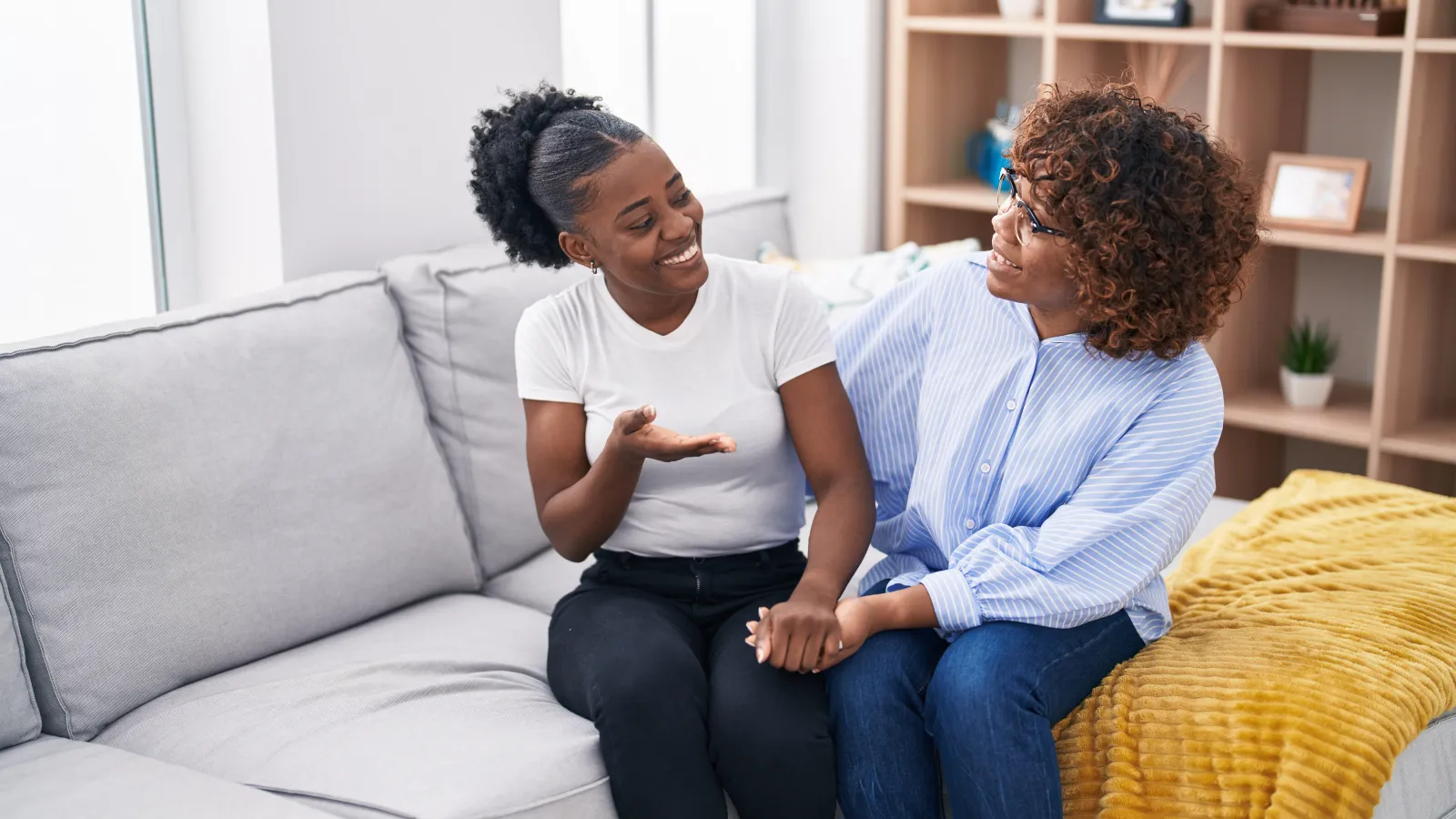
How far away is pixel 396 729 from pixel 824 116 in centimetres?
217

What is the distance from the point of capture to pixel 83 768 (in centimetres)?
154

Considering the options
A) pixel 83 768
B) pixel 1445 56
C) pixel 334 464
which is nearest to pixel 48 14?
pixel 334 464

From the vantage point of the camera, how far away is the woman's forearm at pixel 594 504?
1.60 metres

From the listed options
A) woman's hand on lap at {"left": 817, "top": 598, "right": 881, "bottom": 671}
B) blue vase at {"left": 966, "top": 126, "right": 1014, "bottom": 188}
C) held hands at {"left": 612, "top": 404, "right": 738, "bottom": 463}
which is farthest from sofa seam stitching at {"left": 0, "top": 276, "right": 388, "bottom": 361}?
blue vase at {"left": 966, "top": 126, "right": 1014, "bottom": 188}

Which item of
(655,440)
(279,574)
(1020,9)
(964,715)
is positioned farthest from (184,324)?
(1020,9)

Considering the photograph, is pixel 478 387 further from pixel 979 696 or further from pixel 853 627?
pixel 979 696

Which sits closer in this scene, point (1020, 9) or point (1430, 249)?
point (1430, 249)

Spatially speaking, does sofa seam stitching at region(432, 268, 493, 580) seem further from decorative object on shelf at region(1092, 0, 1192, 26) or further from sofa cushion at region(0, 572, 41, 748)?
decorative object on shelf at region(1092, 0, 1192, 26)

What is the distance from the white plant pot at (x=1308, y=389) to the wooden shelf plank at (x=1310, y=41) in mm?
650

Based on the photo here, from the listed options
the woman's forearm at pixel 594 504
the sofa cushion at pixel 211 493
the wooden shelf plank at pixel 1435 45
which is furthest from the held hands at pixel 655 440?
the wooden shelf plank at pixel 1435 45

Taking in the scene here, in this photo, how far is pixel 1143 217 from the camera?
155 cm

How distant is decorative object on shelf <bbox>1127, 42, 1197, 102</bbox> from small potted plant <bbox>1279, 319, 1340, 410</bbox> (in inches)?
23.2

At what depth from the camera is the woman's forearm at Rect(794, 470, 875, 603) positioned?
1.63 m

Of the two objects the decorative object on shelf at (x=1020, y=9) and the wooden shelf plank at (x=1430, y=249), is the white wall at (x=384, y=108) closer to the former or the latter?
the decorative object on shelf at (x=1020, y=9)
